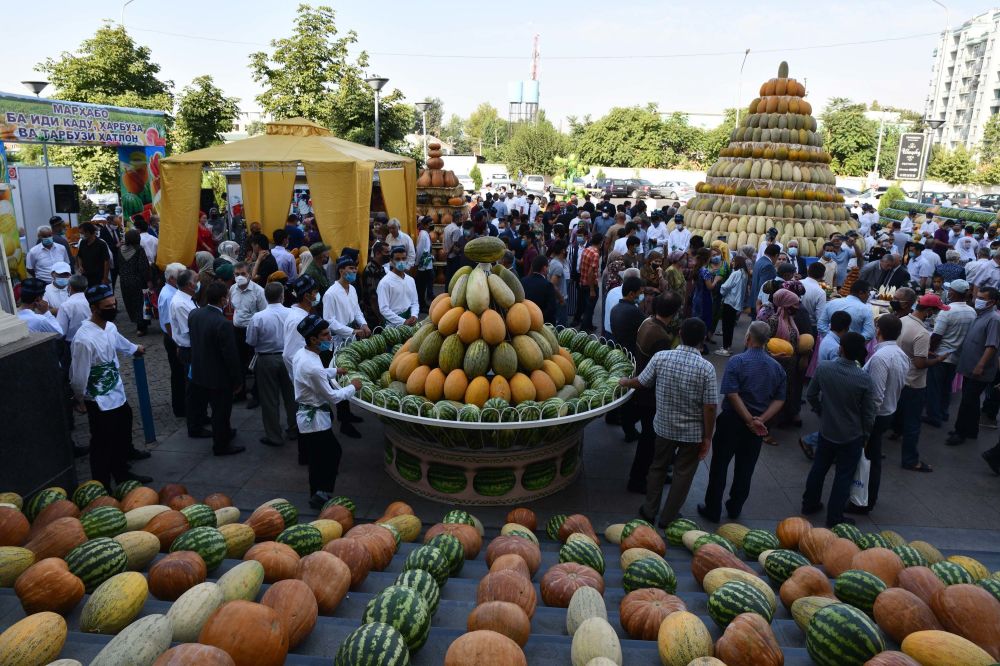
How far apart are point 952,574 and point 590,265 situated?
27.2ft

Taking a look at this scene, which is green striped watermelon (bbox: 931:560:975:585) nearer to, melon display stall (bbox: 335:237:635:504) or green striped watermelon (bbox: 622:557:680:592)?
green striped watermelon (bbox: 622:557:680:592)

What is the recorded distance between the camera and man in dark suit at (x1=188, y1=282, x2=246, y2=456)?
6.96 m

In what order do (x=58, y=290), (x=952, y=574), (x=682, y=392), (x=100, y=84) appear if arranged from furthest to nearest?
(x=100, y=84) < (x=58, y=290) < (x=682, y=392) < (x=952, y=574)

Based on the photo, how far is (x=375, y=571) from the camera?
13.0 ft

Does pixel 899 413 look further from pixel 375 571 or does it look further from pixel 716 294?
pixel 375 571

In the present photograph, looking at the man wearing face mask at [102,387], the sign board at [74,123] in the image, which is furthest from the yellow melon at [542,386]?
the sign board at [74,123]

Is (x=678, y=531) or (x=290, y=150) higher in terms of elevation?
(x=290, y=150)

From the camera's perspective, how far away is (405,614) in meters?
A: 2.87

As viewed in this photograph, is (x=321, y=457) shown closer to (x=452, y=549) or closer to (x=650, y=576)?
(x=452, y=549)

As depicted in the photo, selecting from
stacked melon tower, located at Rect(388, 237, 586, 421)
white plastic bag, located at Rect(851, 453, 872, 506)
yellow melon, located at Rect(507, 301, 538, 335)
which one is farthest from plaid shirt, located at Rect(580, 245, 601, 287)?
white plastic bag, located at Rect(851, 453, 872, 506)

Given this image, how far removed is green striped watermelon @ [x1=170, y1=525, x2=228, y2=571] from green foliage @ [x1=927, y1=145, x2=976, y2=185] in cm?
6273

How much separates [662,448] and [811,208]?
13.7 m

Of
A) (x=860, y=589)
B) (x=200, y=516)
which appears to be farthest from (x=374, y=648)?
(x=860, y=589)

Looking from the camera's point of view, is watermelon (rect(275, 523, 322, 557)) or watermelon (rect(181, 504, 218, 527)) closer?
watermelon (rect(275, 523, 322, 557))
